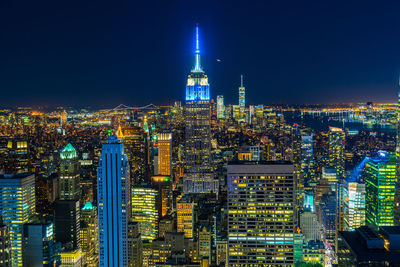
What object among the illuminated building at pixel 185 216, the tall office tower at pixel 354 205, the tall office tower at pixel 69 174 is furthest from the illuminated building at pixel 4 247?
the tall office tower at pixel 354 205

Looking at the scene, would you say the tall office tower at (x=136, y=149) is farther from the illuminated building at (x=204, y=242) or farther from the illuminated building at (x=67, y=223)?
the illuminated building at (x=204, y=242)

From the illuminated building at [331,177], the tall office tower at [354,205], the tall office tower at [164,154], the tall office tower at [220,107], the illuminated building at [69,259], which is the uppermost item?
the tall office tower at [220,107]

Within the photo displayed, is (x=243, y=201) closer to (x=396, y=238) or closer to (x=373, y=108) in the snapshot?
(x=396, y=238)

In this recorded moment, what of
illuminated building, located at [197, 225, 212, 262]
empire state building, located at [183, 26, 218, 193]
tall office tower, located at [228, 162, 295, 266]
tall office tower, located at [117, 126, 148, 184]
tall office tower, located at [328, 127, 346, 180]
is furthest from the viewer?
empire state building, located at [183, 26, 218, 193]

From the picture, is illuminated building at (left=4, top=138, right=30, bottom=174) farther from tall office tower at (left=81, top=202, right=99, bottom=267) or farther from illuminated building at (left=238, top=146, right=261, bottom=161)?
illuminated building at (left=238, top=146, right=261, bottom=161)

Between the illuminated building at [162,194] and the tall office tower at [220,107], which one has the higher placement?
the tall office tower at [220,107]

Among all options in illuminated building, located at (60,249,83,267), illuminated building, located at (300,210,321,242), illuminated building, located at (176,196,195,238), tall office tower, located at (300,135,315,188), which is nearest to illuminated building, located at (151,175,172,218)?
illuminated building, located at (176,196,195,238)
